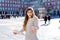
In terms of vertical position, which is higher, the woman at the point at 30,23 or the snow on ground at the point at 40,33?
the woman at the point at 30,23

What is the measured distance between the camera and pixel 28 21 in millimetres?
5102

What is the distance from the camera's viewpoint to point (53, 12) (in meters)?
102

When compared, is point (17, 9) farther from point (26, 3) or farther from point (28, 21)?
point (28, 21)

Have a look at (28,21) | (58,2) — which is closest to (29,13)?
(28,21)

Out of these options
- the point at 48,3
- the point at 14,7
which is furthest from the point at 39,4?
the point at 14,7

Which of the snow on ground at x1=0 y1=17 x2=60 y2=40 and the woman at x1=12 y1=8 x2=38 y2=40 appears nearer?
the woman at x1=12 y1=8 x2=38 y2=40

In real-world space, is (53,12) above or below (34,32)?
below

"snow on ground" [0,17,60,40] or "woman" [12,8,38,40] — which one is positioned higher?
"woman" [12,8,38,40]

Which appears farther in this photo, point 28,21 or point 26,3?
point 26,3

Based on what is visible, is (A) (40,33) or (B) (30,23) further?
(A) (40,33)

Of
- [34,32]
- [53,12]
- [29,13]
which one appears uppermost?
[29,13]

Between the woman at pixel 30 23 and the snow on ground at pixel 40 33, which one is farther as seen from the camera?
the snow on ground at pixel 40 33

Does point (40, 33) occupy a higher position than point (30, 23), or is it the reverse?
point (30, 23)

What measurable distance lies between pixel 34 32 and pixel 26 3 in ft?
321
